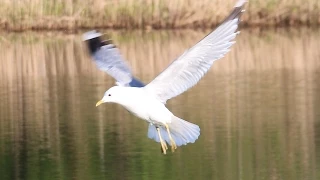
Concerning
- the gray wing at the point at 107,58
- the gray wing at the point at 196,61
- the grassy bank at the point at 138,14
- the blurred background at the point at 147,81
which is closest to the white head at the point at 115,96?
the gray wing at the point at 196,61

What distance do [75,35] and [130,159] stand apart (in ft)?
46.1

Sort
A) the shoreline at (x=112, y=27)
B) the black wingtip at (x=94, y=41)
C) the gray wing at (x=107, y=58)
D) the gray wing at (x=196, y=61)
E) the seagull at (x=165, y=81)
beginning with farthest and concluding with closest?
the shoreline at (x=112, y=27) < the black wingtip at (x=94, y=41) < the gray wing at (x=107, y=58) < the seagull at (x=165, y=81) < the gray wing at (x=196, y=61)

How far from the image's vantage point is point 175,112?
14406mm

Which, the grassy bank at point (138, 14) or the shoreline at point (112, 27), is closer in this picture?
the grassy bank at point (138, 14)

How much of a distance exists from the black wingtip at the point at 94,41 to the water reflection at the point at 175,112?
226cm

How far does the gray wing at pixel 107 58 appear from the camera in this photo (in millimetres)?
8609

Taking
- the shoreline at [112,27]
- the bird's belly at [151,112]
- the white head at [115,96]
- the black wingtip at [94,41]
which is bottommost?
the bird's belly at [151,112]

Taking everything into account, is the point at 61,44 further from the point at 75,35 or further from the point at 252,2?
the point at 252,2

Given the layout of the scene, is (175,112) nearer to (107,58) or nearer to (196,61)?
(107,58)

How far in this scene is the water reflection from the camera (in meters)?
11.1

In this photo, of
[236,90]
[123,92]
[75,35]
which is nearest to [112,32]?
[75,35]

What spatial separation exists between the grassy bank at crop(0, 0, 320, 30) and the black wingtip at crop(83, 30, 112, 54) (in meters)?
15.7

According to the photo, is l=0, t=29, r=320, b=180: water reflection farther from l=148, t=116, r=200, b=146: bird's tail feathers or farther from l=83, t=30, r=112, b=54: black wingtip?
l=83, t=30, r=112, b=54: black wingtip

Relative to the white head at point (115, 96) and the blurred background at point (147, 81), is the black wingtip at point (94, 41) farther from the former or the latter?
the white head at point (115, 96)
